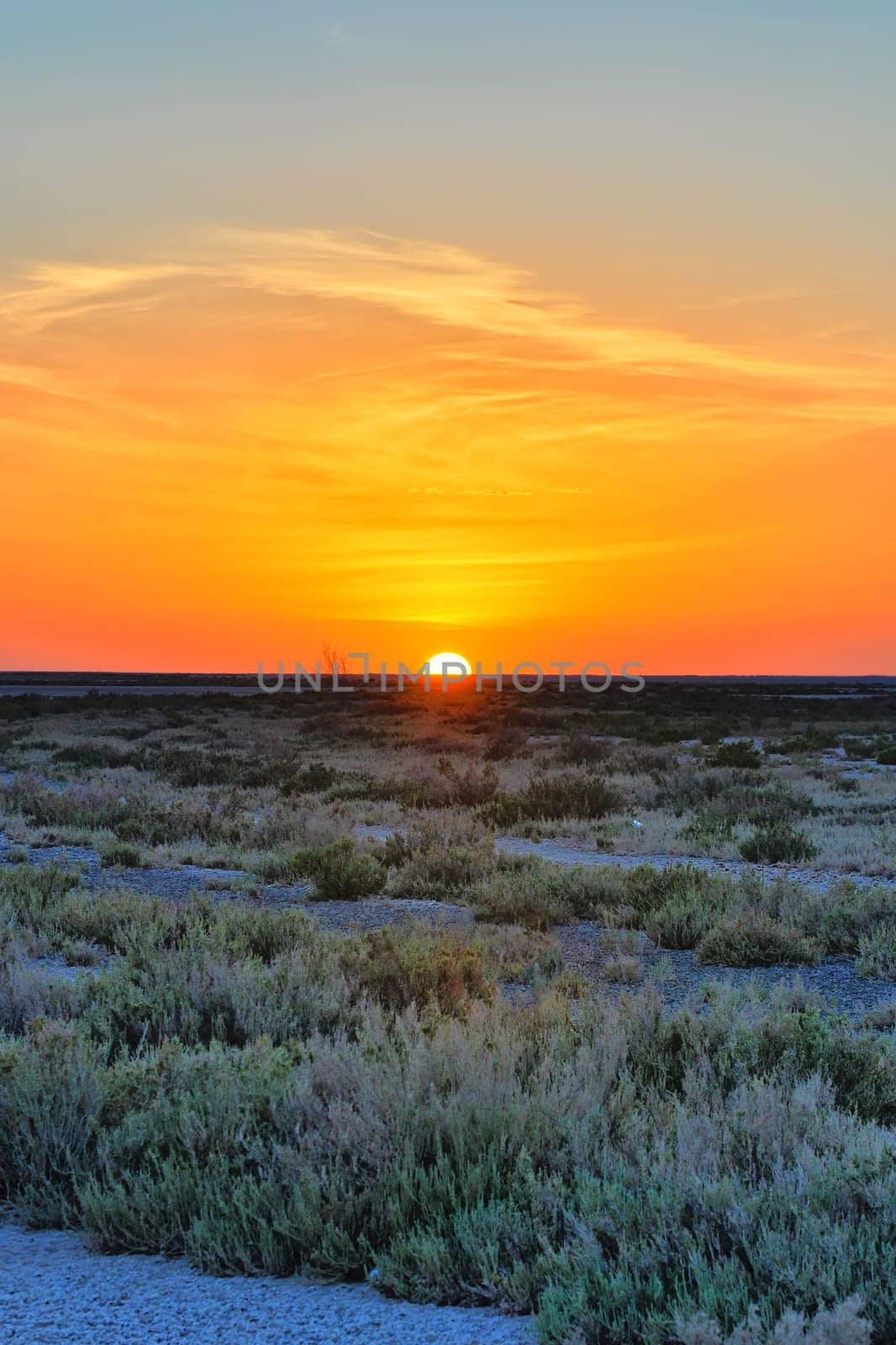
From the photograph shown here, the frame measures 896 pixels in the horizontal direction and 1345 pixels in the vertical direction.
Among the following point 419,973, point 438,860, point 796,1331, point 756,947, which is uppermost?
point 796,1331

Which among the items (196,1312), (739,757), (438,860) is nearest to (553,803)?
(438,860)

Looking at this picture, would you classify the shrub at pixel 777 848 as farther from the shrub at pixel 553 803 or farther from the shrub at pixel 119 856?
the shrub at pixel 119 856

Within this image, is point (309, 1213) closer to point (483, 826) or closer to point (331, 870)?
point (331, 870)

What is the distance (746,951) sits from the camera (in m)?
9.73

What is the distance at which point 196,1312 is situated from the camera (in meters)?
3.92

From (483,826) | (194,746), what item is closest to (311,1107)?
(483,826)

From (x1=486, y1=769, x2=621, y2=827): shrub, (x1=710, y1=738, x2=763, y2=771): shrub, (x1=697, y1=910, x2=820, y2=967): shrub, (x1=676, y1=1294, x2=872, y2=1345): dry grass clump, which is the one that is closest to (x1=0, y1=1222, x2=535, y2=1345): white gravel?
(x1=676, y1=1294, x2=872, y2=1345): dry grass clump

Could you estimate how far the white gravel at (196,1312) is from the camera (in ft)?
12.3

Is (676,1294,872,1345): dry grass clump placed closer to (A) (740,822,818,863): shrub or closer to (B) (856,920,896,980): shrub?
(B) (856,920,896,980): shrub

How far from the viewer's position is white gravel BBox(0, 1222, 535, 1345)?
374cm

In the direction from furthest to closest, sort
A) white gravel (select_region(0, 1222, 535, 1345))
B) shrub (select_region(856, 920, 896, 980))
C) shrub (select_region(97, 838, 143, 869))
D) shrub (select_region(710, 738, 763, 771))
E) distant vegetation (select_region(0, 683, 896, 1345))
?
shrub (select_region(710, 738, 763, 771)) → shrub (select_region(97, 838, 143, 869)) → shrub (select_region(856, 920, 896, 980)) → distant vegetation (select_region(0, 683, 896, 1345)) → white gravel (select_region(0, 1222, 535, 1345))

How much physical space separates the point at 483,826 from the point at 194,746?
59.6ft

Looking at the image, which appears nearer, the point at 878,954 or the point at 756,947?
the point at 878,954

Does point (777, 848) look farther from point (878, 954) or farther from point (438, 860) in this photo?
point (878, 954)
